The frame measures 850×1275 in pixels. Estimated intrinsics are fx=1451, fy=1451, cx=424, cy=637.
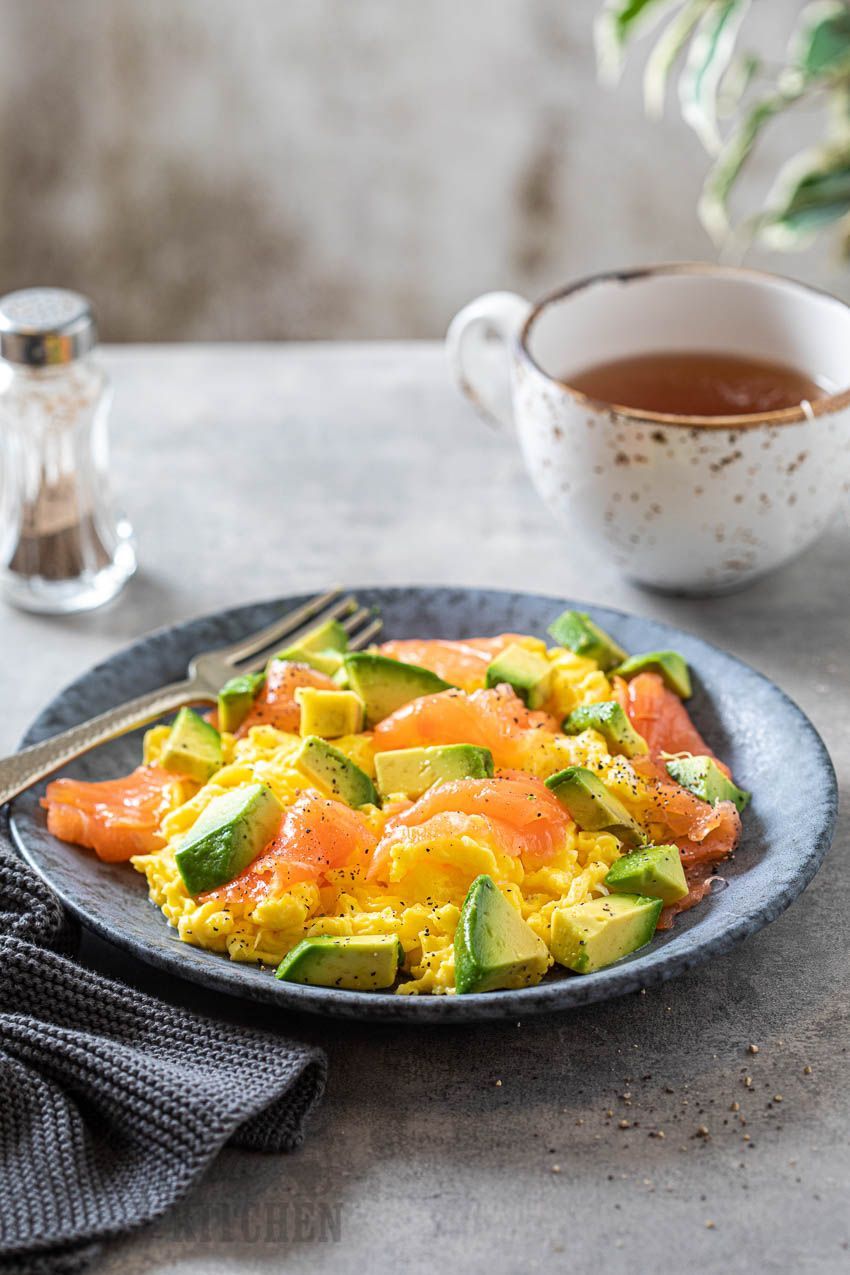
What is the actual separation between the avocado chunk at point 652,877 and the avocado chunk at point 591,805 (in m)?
0.05

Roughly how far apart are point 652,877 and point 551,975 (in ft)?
0.44

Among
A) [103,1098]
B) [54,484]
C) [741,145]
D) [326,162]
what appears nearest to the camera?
[103,1098]

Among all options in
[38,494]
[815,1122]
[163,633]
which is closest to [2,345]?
[38,494]

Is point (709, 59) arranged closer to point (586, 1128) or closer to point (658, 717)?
point (658, 717)

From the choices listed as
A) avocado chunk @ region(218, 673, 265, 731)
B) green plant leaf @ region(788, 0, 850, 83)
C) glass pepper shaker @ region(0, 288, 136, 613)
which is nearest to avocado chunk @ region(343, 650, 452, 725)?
avocado chunk @ region(218, 673, 265, 731)

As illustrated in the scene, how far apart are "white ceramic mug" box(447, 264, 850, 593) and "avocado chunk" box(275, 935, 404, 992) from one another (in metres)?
0.80

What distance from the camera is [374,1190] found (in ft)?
3.71

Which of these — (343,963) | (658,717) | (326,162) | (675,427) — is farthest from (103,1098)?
(326,162)

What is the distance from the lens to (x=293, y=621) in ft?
5.87

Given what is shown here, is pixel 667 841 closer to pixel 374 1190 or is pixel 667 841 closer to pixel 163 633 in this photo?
pixel 374 1190

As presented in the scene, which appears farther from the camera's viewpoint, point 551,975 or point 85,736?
point 85,736

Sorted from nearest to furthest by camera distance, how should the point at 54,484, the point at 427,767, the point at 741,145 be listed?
the point at 427,767
the point at 54,484
the point at 741,145

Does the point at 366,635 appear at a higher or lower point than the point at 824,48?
lower

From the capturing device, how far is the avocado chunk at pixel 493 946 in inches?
46.8
